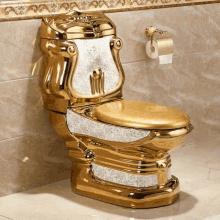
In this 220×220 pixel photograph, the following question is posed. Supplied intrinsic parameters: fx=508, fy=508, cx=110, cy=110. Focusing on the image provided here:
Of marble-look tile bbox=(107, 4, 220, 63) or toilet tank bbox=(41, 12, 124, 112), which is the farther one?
marble-look tile bbox=(107, 4, 220, 63)

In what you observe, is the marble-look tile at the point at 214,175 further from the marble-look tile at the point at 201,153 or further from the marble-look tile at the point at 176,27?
the marble-look tile at the point at 176,27

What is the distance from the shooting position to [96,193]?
243 cm

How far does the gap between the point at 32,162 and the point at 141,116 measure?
681 mm

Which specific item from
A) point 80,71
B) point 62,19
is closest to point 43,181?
point 80,71

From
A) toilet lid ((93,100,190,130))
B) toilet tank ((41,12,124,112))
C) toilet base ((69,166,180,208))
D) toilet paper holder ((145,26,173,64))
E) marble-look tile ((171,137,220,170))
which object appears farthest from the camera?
marble-look tile ((171,137,220,170))

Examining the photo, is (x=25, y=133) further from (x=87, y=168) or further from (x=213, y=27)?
(x=213, y=27)

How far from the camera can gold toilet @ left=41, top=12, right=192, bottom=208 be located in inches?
87.6

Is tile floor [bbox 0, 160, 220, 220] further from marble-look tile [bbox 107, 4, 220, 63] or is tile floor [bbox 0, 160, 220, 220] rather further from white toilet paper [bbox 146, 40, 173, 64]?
marble-look tile [bbox 107, 4, 220, 63]

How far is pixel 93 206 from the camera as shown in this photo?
2.36 meters

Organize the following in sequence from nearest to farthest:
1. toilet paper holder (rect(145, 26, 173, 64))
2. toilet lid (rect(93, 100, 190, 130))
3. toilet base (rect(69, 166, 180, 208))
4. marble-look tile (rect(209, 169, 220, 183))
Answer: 1. toilet lid (rect(93, 100, 190, 130))
2. toilet base (rect(69, 166, 180, 208))
3. marble-look tile (rect(209, 169, 220, 183))
4. toilet paper holder (rect(145, 26, 173, 64))

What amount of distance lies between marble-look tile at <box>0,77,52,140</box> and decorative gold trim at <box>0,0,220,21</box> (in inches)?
12.4

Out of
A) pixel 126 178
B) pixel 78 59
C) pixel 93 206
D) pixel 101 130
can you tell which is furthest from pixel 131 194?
pixel 78 59

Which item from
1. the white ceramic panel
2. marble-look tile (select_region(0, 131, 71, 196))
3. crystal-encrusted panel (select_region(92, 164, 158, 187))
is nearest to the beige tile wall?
marble-look tile (select_region(0, 131, 71, 196))

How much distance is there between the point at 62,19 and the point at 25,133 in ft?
1.94
